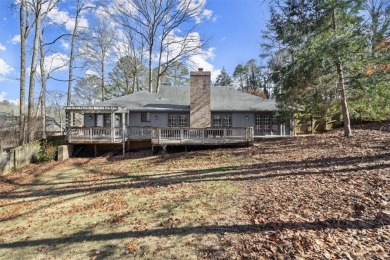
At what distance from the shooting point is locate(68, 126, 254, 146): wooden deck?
1648 centimetres

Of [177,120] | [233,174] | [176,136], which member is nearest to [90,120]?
[177,120]

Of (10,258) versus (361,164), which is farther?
(361,164)

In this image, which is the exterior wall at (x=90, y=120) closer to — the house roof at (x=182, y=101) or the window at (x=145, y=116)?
the house roof at (x=182, y=101)

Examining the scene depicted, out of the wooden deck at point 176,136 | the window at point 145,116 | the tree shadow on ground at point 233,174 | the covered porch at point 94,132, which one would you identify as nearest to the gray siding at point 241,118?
the wooden deck at point 176,136

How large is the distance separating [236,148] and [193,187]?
8269 millimetres

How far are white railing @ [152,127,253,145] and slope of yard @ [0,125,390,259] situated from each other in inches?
204

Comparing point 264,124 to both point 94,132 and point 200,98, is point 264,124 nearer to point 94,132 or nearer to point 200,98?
point 200,98

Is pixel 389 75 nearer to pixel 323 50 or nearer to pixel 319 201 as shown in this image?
pixel 323 50

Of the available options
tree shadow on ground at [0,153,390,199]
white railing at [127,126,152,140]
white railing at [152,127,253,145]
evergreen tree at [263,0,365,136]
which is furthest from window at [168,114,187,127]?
tree shadow on ground at [0,153,390,199]

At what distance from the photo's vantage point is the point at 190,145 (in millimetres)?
Answer: 16891

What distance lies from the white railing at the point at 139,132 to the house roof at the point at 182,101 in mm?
1886

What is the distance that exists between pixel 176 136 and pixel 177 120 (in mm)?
4408

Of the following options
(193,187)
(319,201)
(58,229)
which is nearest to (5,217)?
(58,229)

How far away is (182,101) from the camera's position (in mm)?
22609
